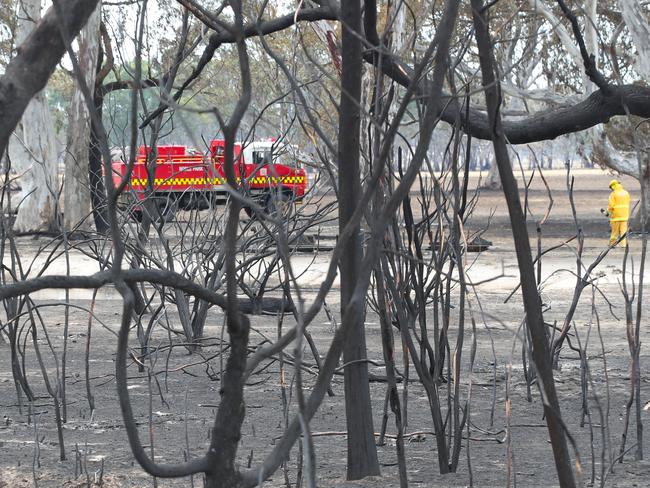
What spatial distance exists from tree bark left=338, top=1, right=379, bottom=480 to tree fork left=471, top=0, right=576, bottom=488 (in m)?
0.42

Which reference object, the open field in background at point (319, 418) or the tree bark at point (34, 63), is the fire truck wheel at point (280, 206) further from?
the tree bark at point (34, 63)

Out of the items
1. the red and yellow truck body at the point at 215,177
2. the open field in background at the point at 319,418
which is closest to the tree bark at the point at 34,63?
the red and yellow truck body at the point at 215,177

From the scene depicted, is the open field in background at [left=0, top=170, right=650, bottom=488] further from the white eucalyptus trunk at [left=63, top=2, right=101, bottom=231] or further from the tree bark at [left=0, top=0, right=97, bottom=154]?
the white eucalyptus trunk at [left=63, top=2, right=101, bottom=231]

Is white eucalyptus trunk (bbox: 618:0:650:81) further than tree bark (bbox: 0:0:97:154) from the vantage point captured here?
Yes

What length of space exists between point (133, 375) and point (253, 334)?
6.21ft

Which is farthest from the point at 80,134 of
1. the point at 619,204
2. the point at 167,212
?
the point at 167,212

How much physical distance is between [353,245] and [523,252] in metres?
1.03

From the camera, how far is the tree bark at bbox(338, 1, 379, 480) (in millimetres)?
3039

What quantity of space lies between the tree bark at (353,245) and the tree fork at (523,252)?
0.42 metres

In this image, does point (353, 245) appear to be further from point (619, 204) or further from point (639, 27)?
point (619, 204)

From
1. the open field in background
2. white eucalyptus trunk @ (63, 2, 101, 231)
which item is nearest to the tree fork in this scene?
the open field in background

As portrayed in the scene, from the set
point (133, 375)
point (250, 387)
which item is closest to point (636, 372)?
point (250, 387)

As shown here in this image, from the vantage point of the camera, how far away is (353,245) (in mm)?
3322

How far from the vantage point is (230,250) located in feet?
6.57
